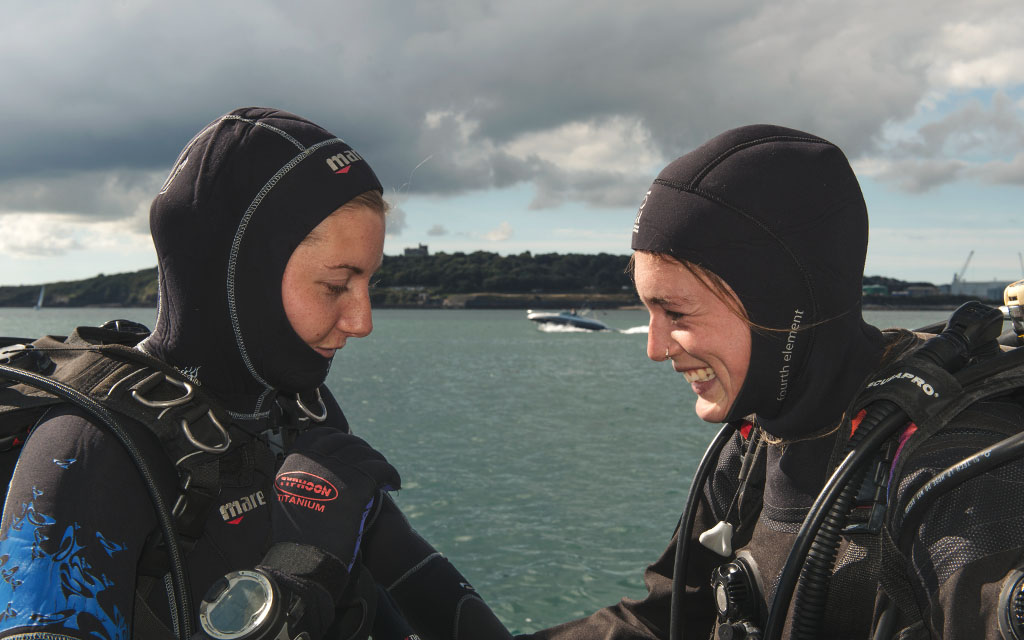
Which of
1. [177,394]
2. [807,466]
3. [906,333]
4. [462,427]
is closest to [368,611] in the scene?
[177,394]

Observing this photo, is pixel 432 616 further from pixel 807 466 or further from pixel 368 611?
pixel 807 466

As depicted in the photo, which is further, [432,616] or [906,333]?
[432,616]

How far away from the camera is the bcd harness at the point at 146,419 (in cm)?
183

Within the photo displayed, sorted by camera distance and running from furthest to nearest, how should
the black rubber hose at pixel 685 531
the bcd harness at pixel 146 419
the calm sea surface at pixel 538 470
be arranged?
the calm sea surface at pixel 538 470
the black rubber hose at pixel 685 531
the bcd harness at pixel 146 419

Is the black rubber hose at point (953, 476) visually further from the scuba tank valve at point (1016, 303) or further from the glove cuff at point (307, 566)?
the glove cuff at point (307, 566)

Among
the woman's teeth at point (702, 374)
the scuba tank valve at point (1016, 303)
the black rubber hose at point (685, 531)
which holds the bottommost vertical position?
the black rubber hose at point (685, 531)

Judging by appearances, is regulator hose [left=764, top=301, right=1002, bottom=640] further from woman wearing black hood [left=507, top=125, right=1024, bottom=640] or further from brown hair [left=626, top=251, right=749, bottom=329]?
brown hair [left=626, top=251, right=749, bottom=329]

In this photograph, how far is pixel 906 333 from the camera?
215 centimetres

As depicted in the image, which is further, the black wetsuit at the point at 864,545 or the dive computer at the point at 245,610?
the dive computer at the point at 245,610

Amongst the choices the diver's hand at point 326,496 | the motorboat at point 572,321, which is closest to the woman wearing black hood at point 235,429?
the diver's hand at point 326,496

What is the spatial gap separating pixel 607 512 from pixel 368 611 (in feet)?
40.0

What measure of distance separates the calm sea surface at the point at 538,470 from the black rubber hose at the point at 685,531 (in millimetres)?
6855

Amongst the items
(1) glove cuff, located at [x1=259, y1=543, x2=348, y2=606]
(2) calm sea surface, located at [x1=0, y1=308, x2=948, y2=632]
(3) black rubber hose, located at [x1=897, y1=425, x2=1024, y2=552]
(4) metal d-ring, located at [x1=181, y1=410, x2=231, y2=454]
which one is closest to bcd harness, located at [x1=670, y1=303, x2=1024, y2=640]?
(3) black rubber hose, located at [x1=897, y1=425, x2=1024, y2=552]

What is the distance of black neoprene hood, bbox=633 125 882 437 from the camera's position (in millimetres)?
2010
